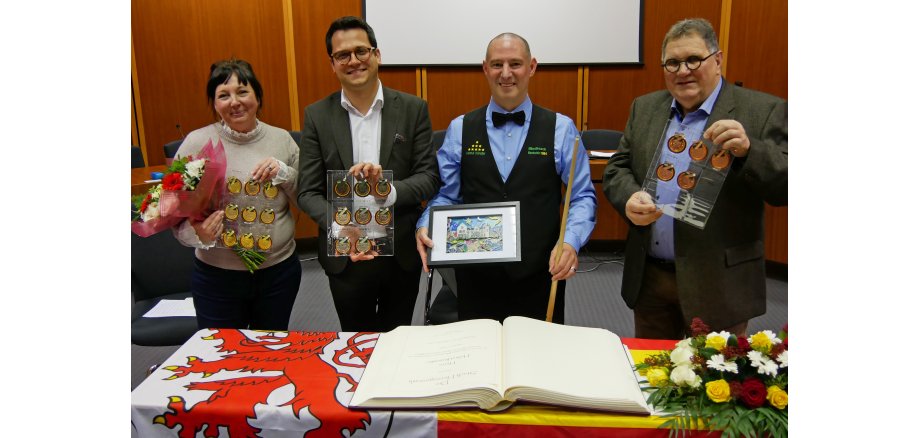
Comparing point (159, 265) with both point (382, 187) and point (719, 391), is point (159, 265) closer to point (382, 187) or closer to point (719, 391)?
point (382, 187)

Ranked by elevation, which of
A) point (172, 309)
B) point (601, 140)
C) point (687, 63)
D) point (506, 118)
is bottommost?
point (172, 309)

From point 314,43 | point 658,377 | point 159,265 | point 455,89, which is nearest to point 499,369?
point 658,377

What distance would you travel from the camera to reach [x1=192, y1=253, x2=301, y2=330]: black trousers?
2.17 metres

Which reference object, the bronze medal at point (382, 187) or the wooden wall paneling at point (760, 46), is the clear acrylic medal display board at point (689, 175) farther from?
the wooden wall paneling at point (760, 46)

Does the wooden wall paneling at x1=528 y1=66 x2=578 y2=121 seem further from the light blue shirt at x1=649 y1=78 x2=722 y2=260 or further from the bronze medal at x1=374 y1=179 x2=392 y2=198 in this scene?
the bronze medal at x1=374 y1=179 x2=392 y2=198

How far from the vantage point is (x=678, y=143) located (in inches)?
67.1

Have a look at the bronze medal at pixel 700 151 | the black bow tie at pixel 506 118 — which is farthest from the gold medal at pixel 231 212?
the bronze medal at pixel 700 151

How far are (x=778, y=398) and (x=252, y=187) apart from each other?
1.81 meters

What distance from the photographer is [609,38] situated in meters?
6.00

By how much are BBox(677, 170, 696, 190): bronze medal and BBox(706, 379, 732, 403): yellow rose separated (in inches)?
28.5

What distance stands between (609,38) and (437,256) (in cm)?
496

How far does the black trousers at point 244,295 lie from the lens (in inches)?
85.3

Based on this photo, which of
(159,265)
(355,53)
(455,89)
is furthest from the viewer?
(455,89)

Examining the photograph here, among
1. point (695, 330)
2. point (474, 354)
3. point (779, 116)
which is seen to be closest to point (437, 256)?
point (474, 354)
